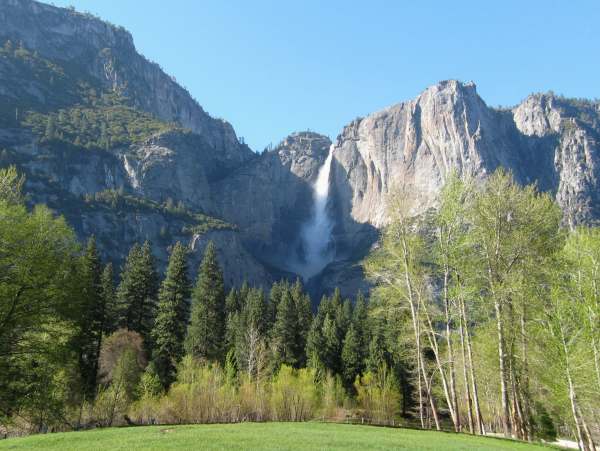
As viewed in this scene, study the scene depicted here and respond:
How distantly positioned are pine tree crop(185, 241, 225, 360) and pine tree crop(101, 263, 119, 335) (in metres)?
6.78

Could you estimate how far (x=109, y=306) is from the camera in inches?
1711

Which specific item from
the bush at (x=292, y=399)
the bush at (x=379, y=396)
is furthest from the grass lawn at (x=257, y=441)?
the bush at (x=379, y=396)

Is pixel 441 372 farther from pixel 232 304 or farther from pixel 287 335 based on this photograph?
pixel 232 304

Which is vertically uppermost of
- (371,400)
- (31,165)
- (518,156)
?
(518,156)

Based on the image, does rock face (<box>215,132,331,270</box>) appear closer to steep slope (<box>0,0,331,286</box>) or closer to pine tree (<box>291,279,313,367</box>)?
steep slope (<box>0,0,331,286</box>)

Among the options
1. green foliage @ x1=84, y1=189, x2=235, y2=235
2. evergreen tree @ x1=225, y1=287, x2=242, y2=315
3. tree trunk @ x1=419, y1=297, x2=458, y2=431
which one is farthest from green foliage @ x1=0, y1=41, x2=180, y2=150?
tree trunk @ x1=419, y1=297, x2=458, y2=431

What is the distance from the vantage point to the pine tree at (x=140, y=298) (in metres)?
46.8

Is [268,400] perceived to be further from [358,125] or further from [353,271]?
[358,125]

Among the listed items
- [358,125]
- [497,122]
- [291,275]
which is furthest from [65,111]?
[497,122]

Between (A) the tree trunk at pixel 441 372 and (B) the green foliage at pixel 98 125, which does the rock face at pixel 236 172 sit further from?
(A) the tree trunk at pixel 441 372

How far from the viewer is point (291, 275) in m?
166

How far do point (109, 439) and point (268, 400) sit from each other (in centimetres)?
2420

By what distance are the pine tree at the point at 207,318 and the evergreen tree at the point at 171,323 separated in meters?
1.28

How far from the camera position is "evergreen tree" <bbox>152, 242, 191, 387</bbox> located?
40938mm
